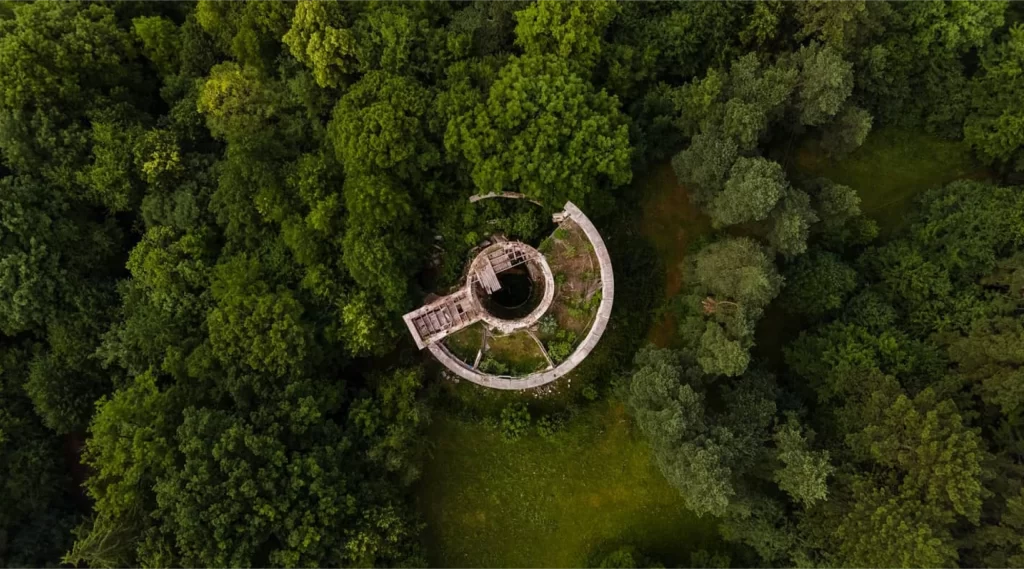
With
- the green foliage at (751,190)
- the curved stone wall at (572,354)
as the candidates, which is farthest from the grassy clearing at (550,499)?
Result: the green foliage at (751,190)

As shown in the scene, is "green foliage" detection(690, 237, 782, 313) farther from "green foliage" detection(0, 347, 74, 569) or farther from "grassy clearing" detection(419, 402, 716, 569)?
"green foliage" detection(0, 347, 74, 569)

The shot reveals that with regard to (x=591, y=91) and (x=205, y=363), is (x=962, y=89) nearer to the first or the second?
(x=591, y=91)

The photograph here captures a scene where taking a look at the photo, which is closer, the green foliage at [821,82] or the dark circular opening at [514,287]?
the green foliage at [821,82]

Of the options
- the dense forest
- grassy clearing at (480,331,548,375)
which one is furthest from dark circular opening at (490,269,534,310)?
the dense forest

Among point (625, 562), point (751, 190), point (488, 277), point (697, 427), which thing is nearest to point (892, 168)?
point (751, 190)

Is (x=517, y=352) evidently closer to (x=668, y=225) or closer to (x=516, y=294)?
(x=516, y=294)

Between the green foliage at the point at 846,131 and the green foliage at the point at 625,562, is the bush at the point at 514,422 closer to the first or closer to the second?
the green foliage at the point at 625,562
